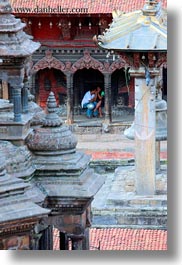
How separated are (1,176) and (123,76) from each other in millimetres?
18621

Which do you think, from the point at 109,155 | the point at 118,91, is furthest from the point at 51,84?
the point at 109,155

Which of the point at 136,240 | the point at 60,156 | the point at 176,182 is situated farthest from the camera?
the point at 136,240

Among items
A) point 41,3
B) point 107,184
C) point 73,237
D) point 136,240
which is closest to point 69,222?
point 73,237

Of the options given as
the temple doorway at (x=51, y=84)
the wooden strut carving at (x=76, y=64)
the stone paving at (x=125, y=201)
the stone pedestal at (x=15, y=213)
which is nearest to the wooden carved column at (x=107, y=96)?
the wooden strut carving at (x=76, y=64)

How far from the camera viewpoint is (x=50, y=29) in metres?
30.1

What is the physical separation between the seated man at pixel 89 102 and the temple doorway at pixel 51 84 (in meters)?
0.65

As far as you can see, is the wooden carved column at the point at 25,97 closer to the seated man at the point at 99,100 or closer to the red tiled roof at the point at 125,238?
the red tiled roof at the point at 125,238

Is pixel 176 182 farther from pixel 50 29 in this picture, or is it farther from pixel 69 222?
pixel 50 29

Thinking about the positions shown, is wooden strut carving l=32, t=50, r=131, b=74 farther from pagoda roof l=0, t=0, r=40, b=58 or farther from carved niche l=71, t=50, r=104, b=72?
A: pagoda roof l=0, t=0, r=40, b=58

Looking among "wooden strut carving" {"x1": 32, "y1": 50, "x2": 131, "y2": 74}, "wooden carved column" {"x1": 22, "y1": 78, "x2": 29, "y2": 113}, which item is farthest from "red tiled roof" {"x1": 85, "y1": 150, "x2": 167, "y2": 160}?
"wooden carved column" {"x1": 22, "y1": 78, "x2": 29, "y2": 113}

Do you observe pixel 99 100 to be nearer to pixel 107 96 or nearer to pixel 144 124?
pixel 107 96

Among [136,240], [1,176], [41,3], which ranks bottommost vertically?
[136,240]

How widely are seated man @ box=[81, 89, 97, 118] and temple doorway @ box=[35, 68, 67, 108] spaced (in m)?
0.65

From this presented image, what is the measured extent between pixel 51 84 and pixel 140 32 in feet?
36.2
